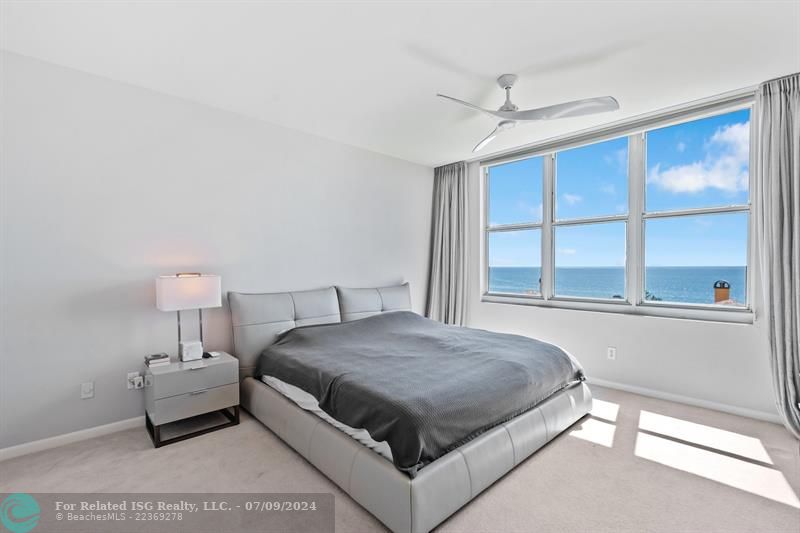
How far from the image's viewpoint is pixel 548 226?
435cm

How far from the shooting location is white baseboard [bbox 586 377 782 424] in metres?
2.88

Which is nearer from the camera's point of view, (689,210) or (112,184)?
(112,184)

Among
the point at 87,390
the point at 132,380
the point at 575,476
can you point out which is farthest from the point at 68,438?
the point at 575,476

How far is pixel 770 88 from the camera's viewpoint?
9.12 ft

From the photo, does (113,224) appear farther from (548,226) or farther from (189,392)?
(548,226)

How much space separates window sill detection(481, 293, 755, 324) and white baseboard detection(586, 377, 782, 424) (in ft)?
2.31

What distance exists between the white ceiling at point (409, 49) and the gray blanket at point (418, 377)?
2022 mm

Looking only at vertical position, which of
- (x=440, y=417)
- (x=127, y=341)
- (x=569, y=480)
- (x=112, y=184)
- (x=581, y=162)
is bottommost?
(x=569, y=480)

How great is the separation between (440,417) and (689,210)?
3.14m

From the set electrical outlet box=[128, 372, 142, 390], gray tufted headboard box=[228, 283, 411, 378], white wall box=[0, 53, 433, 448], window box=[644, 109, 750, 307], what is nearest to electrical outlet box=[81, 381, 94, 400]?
white wall box=[0, 53, 433, 448]

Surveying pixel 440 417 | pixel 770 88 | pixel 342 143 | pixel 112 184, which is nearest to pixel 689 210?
pixel 770 88

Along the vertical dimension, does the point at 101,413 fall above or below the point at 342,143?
below

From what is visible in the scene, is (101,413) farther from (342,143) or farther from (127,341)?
(342,143)

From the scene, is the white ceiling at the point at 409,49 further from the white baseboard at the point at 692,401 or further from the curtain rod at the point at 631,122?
the white baseboard at the point at 692,401
